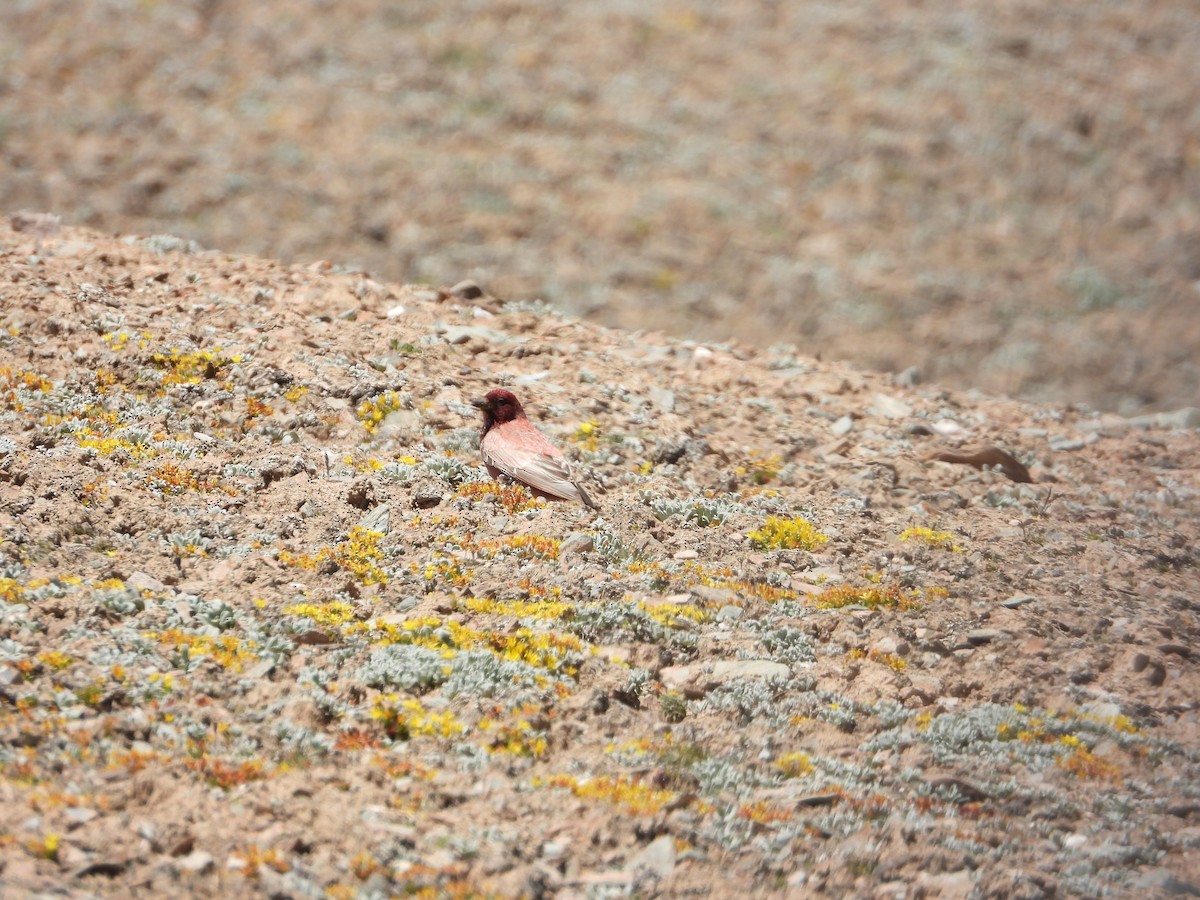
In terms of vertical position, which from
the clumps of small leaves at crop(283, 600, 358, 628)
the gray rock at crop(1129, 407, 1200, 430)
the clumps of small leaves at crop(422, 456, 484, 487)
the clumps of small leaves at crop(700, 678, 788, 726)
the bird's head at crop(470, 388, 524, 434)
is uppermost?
the bird's head at crop(470, 388, 524, 434)

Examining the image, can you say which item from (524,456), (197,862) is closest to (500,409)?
(524,456)

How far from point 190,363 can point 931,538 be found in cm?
552

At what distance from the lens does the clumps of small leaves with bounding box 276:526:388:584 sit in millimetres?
7062

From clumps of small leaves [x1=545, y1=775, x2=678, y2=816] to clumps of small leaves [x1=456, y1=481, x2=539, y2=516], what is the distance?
2.77 metres

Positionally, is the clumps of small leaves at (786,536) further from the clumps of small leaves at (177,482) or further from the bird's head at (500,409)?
the clumps of small leaves at (177,482)

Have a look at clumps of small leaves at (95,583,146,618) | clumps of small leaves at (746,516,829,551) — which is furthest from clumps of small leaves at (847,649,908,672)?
clumps of small leaves at (95,583,146,618)

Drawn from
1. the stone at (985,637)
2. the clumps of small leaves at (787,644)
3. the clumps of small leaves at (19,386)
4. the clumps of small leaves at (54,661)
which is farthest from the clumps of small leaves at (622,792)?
the clumps of small leaves at (19,386)

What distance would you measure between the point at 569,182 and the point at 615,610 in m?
9.06

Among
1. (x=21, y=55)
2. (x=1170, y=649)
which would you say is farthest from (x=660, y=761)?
(x=21, y=55)

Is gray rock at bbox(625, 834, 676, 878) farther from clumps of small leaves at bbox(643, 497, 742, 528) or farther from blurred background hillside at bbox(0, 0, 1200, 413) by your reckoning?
blurred background hillside at bbox(0, 0, 1200, 413)

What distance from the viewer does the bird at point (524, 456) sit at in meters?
8.25

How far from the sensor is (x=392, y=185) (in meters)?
14.6

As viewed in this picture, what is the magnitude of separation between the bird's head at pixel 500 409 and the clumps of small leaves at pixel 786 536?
6.05 feet

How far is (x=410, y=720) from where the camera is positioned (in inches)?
229
